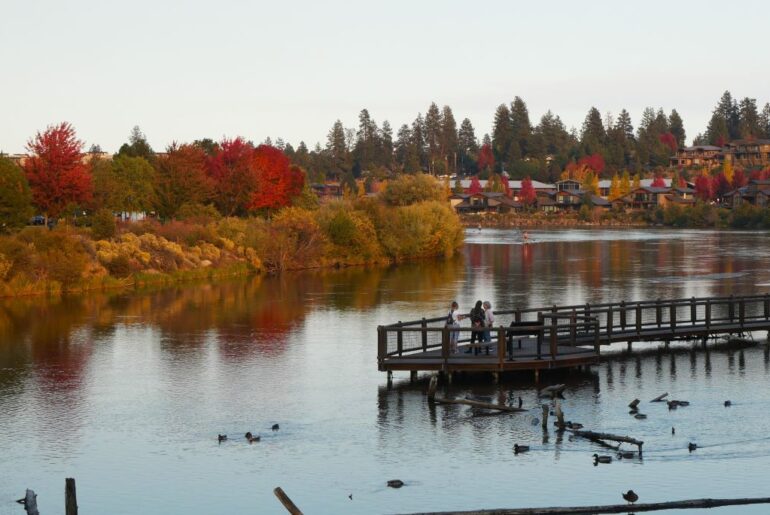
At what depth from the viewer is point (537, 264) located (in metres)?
90.8

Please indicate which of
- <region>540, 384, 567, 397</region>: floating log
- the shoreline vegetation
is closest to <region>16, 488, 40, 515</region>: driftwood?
<region>540, 384, 567, 397</region>: floating log

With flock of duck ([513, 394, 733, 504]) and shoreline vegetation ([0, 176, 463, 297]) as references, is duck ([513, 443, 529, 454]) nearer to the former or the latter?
flock of duck ([513, 394, 733, 504])

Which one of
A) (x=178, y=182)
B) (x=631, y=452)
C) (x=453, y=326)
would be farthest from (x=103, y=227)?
(x=631, y=452)

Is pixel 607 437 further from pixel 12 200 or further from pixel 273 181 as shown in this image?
pixel 273 181

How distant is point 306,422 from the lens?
30.5 meters

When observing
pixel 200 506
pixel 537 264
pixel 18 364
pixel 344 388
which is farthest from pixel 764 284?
pixel 200 506

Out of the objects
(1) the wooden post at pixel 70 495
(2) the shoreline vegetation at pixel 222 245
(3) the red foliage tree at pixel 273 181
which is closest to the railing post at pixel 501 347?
(1) the wooden post at pixel 70 495

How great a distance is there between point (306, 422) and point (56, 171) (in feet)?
180

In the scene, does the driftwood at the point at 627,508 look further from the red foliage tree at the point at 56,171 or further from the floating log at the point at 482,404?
the red foliage tree at the point at 56,171

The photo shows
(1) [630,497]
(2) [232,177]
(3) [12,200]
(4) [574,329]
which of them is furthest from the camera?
(2) [232,177]

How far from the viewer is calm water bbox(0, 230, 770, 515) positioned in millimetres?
24031

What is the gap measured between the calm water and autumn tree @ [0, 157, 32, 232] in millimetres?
16165

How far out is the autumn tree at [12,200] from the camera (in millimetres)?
70562

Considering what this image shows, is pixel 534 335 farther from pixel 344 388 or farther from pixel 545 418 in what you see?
pixel 545 418
